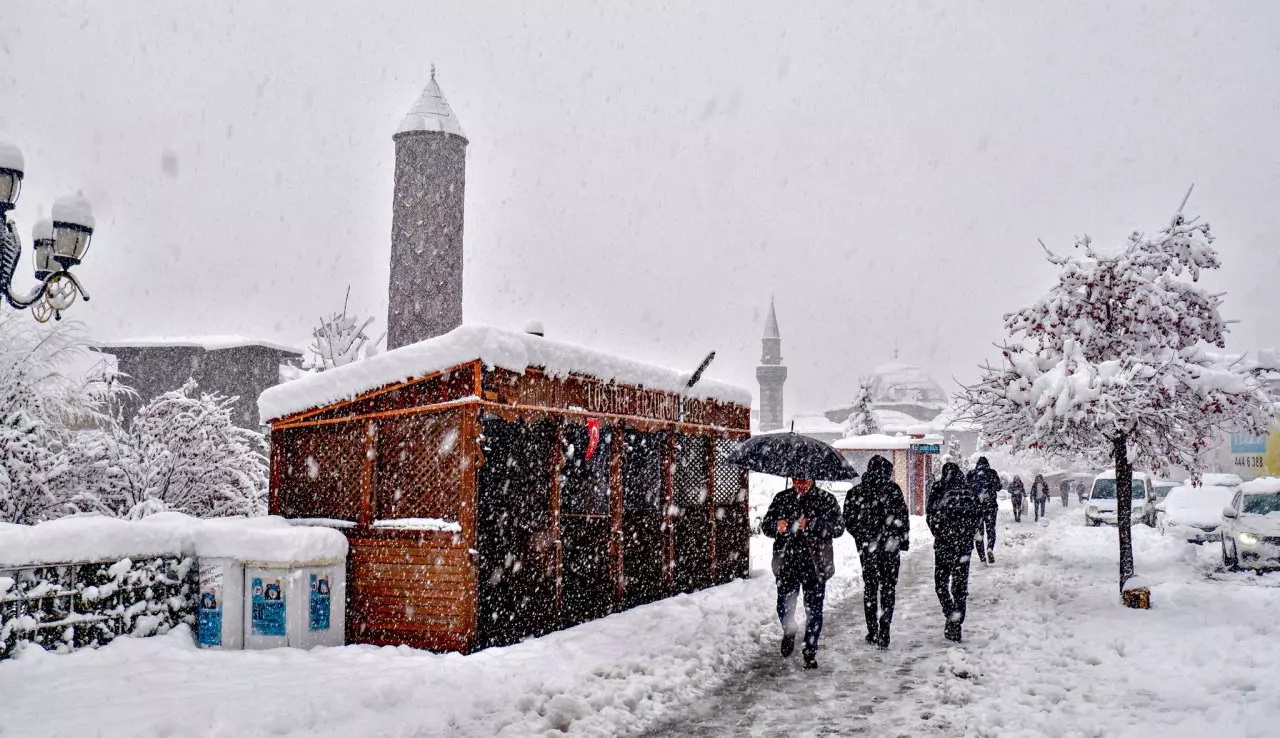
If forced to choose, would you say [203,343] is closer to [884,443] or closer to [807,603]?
[884,443]

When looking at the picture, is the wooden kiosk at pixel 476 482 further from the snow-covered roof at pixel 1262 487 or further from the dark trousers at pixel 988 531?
the snow-covered roof at pixel 1262 487

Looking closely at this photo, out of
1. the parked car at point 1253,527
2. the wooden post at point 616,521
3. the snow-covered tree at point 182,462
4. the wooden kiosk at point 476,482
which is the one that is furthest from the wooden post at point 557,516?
the parked car at point 1253,527

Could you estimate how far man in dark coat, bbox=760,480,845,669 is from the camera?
8562 mm

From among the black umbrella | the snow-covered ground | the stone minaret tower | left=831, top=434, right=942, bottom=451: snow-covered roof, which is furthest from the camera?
the stone minaret tower

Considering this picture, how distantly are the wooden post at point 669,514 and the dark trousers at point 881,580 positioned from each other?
3.48 meters

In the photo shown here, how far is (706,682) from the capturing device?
777 cm

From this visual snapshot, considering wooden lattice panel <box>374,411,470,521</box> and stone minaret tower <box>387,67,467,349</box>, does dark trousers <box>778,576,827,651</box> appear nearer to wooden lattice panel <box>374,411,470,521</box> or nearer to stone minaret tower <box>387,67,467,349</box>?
wooden lattice panel <box>374,411,470,521</box>

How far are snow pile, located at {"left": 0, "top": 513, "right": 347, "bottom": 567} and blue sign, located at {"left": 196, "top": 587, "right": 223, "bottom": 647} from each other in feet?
1.35

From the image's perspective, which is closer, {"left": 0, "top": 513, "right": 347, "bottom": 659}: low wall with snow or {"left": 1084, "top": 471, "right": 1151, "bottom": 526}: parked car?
{"left": 0, "top": 513, "right": 347, "bottom": 659}: low wall with snow

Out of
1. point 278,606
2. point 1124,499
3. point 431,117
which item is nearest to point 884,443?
point 1124,499

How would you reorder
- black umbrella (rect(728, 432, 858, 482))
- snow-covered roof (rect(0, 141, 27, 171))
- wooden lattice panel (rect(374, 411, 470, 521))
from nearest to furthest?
snow-covered roof (rect(0, 141, 27, 171)) → wooden lattice panel (rect(374, 411, 470, 521)) → black umbrella (rect(728, 432, 858, 482))

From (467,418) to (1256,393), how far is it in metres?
10.2

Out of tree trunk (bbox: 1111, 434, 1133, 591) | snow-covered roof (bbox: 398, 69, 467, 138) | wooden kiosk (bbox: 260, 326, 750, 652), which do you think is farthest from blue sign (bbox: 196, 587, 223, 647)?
snow-covered roof (bbox: 398, 69, 467, 138)

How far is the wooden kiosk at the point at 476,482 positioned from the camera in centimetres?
885
